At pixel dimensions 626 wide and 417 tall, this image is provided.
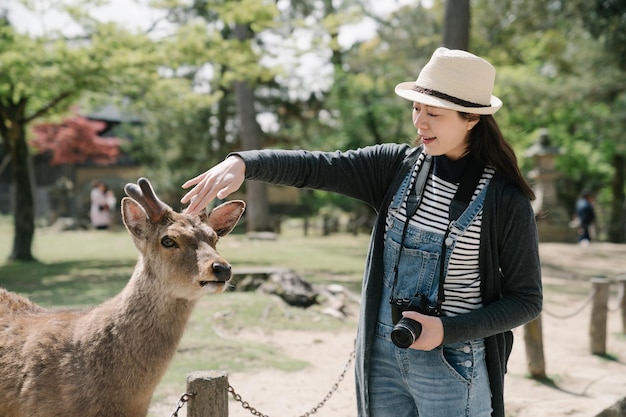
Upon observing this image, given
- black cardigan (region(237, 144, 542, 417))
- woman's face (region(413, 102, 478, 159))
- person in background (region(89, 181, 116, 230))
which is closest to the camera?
black cardigan (region(237, 144, 542, 417))

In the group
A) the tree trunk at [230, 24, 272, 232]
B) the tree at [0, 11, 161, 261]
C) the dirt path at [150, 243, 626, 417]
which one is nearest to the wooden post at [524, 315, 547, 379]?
the dirt path at [150, 243, 626, 417]

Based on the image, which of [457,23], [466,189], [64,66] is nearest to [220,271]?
[466,189]

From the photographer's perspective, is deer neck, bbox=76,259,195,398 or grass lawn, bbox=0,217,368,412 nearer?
deer neck, bbox=76,259,195,398

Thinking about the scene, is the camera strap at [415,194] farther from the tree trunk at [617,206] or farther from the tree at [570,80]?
the tree trunk at [617,206]

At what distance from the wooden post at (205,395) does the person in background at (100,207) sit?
17979mm

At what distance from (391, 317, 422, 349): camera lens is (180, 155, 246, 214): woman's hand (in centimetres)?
81

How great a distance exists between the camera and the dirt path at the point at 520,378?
5180 mm

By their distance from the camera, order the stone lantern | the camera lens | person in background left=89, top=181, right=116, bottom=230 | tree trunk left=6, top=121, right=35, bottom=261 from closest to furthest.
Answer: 1. the camera lens
2. tree trunk left=6, top=121, right=35, bottom=261
3. the stone lantern
4. person in background left=89, top=181, right=116, bottom=230

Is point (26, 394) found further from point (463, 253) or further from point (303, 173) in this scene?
point (463, 253)

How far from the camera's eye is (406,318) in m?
2.24

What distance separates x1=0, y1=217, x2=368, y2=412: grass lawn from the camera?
645 cm

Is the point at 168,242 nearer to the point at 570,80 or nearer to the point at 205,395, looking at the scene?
the point at 205,395

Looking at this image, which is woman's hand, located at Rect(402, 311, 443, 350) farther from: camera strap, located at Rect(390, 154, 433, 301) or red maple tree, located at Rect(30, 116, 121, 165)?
red maple tree, located at Rect(30, 116, 121, 165)

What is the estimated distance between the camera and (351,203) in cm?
2439
